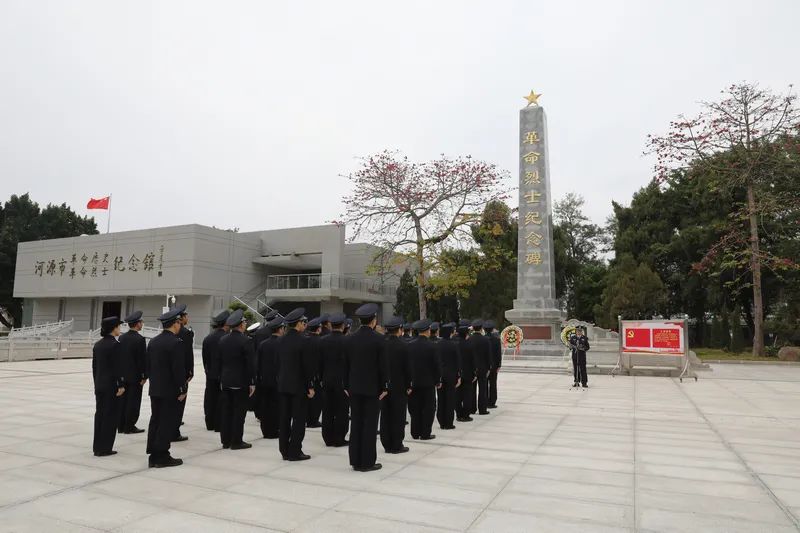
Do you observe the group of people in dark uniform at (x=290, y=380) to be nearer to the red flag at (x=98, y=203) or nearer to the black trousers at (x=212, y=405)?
the black trousers at (x=212, y=405)

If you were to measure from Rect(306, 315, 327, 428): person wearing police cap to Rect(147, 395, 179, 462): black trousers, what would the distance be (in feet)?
4.92

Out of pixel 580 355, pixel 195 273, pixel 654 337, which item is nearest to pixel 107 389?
pixel 580 355

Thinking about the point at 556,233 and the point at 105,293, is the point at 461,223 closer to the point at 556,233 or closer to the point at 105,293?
the point at 556,233

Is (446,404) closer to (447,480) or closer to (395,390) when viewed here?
(395,390)

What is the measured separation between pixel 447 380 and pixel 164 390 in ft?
12.7

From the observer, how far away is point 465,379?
8578 millimetres

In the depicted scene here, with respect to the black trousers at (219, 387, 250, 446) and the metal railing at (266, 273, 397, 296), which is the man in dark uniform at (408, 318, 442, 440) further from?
the metal railing at (266, 273, 397, 296)

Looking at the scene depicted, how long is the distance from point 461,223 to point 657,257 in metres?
16.1

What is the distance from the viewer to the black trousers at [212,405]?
7.54 metres

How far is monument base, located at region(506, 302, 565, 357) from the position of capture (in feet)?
71.6

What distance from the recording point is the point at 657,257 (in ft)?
113

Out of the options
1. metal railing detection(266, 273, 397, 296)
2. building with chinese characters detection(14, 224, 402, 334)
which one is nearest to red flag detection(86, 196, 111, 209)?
building with chinese characters detection(14, 224, 402, 334)

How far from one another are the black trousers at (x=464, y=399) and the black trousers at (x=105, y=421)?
4.88 m

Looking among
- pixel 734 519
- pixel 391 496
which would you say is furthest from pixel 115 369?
pixel 734 519
